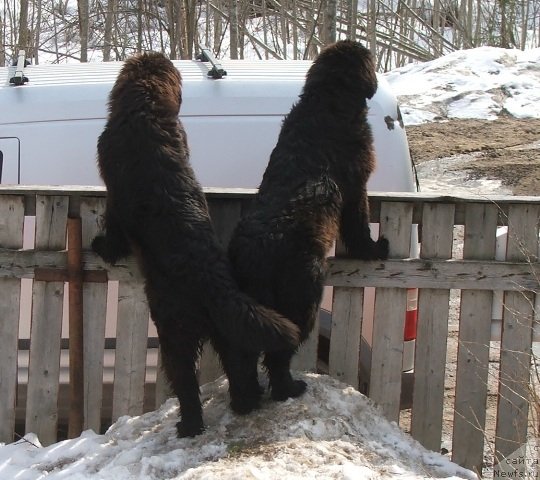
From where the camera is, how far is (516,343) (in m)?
4.18

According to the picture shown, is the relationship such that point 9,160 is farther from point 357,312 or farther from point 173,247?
point 357,312

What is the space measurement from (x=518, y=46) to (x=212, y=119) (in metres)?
17.2

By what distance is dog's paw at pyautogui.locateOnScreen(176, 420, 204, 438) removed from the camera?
3.64 meters

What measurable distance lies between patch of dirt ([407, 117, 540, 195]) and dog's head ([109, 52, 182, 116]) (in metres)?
6.15

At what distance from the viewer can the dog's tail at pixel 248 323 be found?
11.1ft

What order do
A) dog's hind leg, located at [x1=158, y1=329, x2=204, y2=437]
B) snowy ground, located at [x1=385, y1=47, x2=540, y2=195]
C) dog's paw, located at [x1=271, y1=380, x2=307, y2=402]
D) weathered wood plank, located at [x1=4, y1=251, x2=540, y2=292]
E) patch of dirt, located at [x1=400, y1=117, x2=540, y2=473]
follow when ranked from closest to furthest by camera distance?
dog's hind leg, located at [x1=158, y1=329, x2=204, y2=437], dog's paw, located at [x1=271, y1=380, x2=307, y2=402], weathered wood plank, located at [x1=4, y1=251, x2=540, y2=292], patch of dirt, located at [x1=400, y1=117, x2=540, y2=473], snowy ground, located at [x1=385, y1=47, x2=540, y2=195]

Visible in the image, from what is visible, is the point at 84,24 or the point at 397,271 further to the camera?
the point at 84,24

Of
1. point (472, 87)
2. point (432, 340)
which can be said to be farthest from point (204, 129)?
point (472, 87)

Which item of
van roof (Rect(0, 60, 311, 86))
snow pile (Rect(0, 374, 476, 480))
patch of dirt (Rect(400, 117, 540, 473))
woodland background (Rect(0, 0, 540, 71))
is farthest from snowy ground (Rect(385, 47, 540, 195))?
snow pile (Rect(0, 374, 476, 480))

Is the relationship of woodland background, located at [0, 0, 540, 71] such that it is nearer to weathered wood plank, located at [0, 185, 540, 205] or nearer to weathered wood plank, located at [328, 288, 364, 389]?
weathered wood plank, located at [0, 185, 540, 205]

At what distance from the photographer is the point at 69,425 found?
165 inches

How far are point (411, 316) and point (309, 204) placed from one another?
3.51 feet

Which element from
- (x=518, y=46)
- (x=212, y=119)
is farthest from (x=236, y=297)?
(x=518, y=46)

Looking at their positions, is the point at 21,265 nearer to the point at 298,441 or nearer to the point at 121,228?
the point at 121,228
